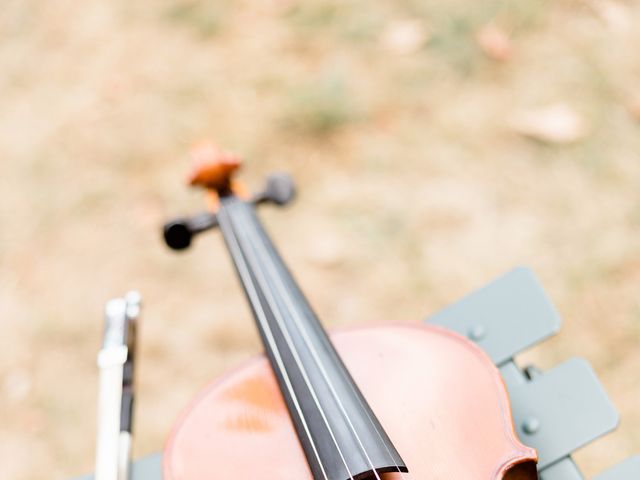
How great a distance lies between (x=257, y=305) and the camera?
1.06 meters

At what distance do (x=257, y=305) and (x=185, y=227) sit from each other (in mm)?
345

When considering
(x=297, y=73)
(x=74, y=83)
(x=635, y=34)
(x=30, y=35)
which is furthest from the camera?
(x=30, y=35)

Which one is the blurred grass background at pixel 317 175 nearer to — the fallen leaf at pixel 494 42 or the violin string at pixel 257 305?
the fallen leaf at pixel 494 42

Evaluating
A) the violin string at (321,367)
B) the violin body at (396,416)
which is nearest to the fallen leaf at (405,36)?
the violin string at (321,367)

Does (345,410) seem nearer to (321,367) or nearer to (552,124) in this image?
(321,367)

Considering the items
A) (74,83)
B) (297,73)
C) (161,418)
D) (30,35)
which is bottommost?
(161,418)

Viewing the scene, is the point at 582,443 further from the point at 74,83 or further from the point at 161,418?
the point at 74,83

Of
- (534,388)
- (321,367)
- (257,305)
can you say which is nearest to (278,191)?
(257,305)

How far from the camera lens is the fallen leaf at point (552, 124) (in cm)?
191

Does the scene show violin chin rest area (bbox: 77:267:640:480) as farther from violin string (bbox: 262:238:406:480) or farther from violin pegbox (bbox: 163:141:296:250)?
violin pegbox (bbox: 163:141:296:250)

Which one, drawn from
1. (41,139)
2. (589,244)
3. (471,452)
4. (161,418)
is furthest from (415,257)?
(41,139)

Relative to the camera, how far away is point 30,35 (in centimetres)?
255

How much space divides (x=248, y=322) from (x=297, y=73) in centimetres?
96

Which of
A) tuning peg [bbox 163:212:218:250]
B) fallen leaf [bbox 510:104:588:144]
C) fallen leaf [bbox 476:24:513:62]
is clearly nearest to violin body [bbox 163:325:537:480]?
tuning peg [bbox 163:212:218:250]
